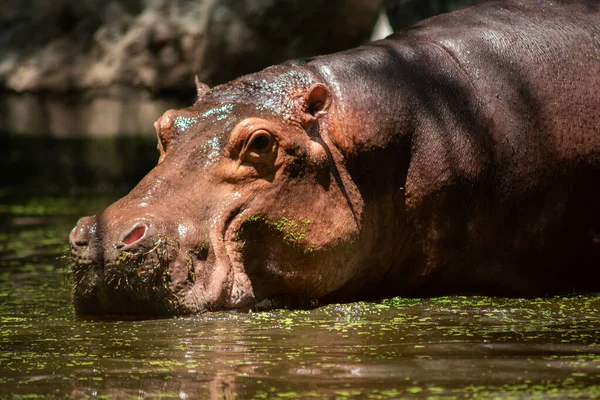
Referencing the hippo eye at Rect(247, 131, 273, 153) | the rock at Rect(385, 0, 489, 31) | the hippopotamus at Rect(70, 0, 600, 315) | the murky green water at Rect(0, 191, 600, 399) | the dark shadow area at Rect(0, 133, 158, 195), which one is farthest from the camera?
the dark shadow area at Rect(0, 133, 158, 195)

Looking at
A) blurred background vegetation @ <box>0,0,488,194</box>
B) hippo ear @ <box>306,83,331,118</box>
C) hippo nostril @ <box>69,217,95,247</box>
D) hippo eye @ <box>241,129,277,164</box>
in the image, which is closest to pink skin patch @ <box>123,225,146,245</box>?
hippo nostril @ <box>69,217,95,247</box>

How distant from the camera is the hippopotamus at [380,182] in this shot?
15.1 ft

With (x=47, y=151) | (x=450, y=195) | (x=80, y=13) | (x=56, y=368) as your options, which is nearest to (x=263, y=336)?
(x=56, y=368)

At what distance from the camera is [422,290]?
5.55 m

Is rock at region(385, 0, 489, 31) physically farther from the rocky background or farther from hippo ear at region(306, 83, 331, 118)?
the rocky background

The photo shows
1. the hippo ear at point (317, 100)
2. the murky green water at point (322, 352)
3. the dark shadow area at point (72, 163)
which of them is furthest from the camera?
the dark shadow area at point (72, 163)

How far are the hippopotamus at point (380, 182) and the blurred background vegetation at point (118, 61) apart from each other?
733 centimetres

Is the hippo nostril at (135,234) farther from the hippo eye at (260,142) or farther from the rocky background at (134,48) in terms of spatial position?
the rocky background at (134,48)

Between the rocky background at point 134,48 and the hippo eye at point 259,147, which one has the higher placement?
the rocky background at point 134,48

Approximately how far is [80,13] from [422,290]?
1386cm

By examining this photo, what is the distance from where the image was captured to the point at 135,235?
446 centimetres

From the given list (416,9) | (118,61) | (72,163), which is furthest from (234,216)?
(118,61)

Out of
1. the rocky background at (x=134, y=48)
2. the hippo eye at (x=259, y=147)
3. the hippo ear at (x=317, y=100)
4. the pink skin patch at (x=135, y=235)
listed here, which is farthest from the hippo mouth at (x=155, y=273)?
the rocky background at (x=134, y=48)

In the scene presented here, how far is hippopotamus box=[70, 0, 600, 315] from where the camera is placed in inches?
182
